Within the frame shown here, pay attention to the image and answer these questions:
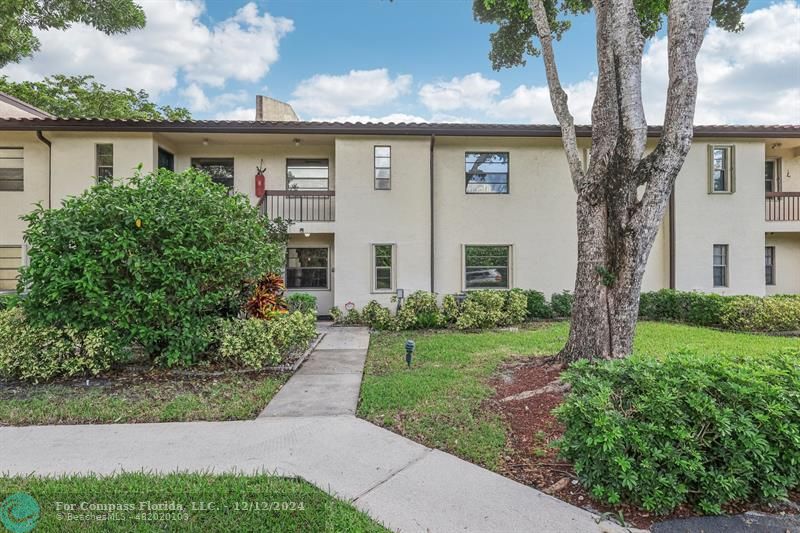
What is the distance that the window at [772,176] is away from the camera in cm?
1266

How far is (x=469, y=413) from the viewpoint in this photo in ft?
14.0

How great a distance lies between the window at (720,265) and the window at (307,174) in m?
12.7

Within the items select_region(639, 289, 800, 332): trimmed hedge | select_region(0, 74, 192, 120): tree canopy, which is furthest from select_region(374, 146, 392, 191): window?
select_region(0, 74, 192, 120): tree canopy

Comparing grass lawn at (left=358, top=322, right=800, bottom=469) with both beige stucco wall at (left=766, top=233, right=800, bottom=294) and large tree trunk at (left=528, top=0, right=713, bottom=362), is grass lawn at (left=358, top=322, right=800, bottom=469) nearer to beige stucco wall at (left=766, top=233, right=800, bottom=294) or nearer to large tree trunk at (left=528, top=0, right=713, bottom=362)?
large tree trunk at (left=528, top=0, right=713, bottom=362)

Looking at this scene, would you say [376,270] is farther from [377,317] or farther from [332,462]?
→ [332,462]

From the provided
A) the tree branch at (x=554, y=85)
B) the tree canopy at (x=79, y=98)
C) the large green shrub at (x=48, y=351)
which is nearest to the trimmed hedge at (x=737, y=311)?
the tree branch at (x=554, y=85)

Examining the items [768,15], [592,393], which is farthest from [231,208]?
[768,15]

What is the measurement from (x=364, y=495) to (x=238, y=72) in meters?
16.5

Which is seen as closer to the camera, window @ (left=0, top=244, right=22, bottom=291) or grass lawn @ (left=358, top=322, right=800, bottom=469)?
grass lawn @ (left=358, top=322, right=800, bottom=469)

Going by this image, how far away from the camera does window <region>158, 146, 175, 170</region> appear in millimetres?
11039

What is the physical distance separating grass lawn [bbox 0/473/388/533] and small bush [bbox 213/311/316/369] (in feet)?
9.90

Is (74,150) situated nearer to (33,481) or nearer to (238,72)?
(238,72)

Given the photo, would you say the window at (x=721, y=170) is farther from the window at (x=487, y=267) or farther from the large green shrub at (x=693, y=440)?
the large green shrub at (x=693, y=440)

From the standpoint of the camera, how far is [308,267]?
40.0ft
